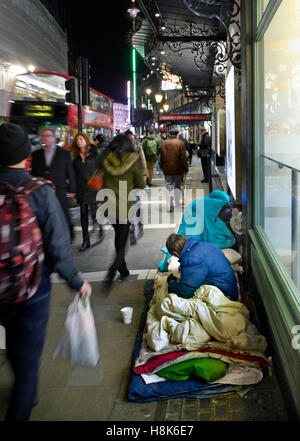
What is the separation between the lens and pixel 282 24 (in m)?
3.71

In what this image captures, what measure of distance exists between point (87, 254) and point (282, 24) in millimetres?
5026

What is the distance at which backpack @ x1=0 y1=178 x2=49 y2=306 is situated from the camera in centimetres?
237

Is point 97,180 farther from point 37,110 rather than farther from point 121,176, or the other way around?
point 37,110

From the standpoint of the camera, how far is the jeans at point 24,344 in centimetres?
261

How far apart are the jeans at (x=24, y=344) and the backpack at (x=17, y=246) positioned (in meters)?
0.13

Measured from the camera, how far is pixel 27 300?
8.50 ft

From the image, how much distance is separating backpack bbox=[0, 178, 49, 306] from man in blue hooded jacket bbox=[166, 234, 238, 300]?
2.02 meters

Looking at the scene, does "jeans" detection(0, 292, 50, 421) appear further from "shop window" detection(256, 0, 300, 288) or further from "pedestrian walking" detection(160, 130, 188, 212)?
"pedestrian walking" detection(160, 130, 188, 212)

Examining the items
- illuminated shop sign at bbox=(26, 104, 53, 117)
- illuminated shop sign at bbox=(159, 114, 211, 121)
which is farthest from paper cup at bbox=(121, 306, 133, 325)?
illuminated shop sign at bbox=(159, 114, 211, 121)

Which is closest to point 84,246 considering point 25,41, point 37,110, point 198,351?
point 198,351

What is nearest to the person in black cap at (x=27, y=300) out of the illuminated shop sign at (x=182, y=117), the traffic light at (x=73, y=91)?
the traffic light at (x=73, y=91)

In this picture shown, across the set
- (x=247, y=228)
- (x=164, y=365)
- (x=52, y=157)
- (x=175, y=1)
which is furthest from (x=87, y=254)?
(x=175, y=1)

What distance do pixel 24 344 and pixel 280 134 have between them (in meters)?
2.62

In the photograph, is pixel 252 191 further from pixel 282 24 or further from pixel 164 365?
pixel 164 365
